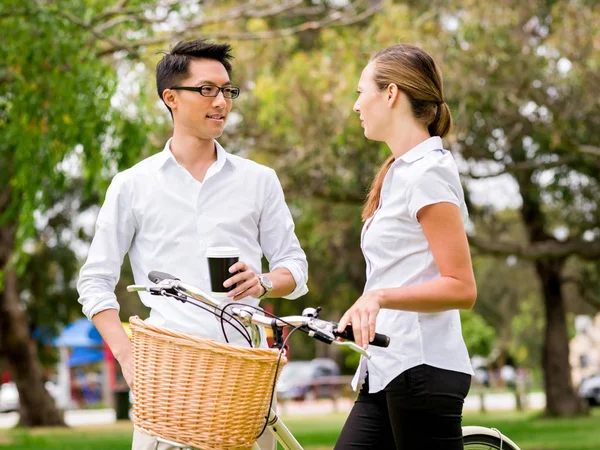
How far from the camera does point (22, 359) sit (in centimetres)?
2273

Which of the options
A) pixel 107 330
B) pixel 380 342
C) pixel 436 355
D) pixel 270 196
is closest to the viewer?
pixel 380 342

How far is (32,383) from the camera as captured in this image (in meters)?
23.2

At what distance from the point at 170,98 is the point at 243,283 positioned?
3.08 feet

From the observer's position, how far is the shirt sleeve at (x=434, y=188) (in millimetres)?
3146

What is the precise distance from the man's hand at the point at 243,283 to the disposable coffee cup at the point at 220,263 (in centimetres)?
2

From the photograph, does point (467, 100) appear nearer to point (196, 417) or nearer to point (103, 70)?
point (103, 70)

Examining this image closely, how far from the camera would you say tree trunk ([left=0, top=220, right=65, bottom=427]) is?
878 inches

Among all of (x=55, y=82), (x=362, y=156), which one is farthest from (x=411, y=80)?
(x=362, y=156)

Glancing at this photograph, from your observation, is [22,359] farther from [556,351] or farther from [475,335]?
[475,335]

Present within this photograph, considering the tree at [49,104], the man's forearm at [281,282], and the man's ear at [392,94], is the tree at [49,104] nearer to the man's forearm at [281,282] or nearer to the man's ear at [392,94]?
the man's forearm at [281,282]

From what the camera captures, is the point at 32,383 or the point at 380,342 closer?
the point at 380,342

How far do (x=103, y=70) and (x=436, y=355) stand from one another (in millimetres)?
7373

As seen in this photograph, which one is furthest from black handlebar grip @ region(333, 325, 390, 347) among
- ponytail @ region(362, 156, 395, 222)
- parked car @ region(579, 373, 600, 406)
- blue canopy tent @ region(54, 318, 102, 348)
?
parked car @ region(579, 373, 600, 406)

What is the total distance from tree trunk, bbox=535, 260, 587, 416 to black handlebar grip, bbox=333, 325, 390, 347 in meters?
21.9
